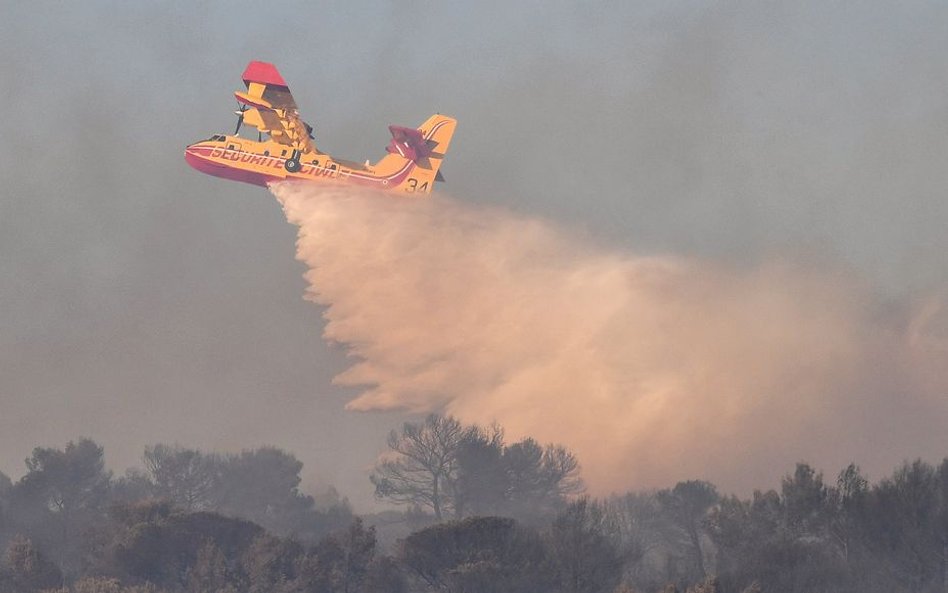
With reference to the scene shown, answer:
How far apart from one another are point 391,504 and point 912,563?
52.7 m

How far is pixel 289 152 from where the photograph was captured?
70438 millimetres

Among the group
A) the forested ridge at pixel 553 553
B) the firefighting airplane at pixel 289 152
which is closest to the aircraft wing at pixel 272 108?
the firefighting airplane at pixel 289 152

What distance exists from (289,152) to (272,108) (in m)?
2.62

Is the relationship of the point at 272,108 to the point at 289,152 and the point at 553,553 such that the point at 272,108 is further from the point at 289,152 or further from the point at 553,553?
the point at 553,553

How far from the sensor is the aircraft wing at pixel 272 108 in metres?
68.1

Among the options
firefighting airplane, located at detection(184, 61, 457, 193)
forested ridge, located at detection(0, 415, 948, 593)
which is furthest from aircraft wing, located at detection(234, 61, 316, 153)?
forested ridge, located at detection(0, 415, 948, 593)

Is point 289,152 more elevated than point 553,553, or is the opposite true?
point 289,152

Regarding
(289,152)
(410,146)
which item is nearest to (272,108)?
(289,152)

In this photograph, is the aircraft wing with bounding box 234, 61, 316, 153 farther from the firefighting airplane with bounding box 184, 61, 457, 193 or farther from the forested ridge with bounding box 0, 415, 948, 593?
the forested ridge with bounding box 0, 415, 948, 593

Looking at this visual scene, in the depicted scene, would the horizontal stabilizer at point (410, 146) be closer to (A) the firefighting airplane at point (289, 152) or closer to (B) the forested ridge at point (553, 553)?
(A) the firefighting airplane at point (289, 152)

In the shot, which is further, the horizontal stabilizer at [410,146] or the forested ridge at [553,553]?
the horizontal stabilizer at [410,146]

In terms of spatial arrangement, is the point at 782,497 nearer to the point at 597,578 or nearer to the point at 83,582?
the point at 597,578

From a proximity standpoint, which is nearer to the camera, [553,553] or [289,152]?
[553,553]

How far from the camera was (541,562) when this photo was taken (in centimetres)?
5750
